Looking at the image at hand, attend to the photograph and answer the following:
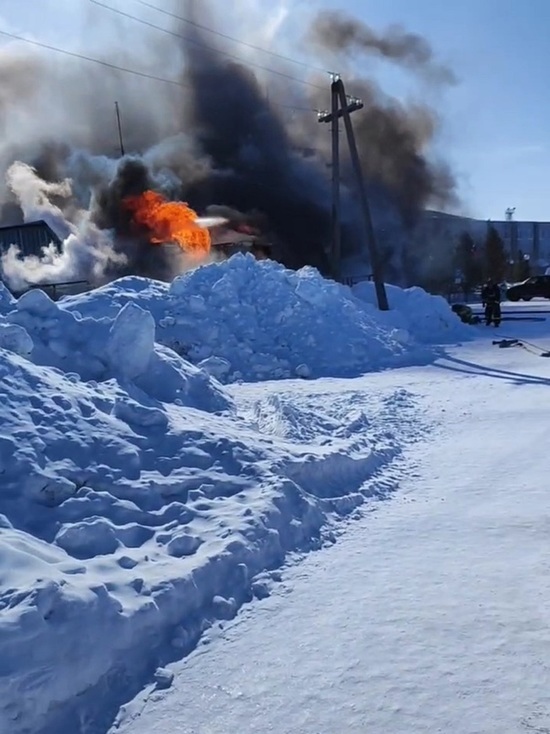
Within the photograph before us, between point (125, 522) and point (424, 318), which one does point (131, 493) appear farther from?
point (424, 318)

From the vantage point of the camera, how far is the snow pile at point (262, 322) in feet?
46.2

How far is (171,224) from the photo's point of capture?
30250 millimetres

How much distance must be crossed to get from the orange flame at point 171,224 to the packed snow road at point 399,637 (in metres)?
25.1

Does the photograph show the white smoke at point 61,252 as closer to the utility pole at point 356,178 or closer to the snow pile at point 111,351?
the utility pole at point 356,178

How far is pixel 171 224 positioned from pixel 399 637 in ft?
92.8

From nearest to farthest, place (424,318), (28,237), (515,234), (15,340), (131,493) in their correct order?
(131,493), (15,340), (424,318), (28,237), (515,234)

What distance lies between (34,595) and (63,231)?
30.3 m

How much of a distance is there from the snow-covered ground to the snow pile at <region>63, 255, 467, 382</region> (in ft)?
13.2

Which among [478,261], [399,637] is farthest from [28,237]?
[478,261]

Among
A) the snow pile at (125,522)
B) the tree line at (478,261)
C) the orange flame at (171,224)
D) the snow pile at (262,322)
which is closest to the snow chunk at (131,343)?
the snow pile at (125,522)

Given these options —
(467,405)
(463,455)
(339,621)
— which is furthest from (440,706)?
(467,405)

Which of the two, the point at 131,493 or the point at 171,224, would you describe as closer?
the point at 131,493

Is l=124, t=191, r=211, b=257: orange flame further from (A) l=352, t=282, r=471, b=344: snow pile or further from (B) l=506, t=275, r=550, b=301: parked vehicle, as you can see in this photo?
(B) l=506, t=275, r=550, b=301: parked vehicle

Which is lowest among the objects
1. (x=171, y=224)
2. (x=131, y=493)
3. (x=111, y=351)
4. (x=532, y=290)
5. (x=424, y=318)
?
(x=131, y=493)
